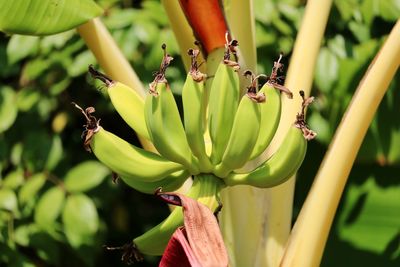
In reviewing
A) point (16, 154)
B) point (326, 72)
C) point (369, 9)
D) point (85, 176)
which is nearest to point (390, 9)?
point (369, 9)

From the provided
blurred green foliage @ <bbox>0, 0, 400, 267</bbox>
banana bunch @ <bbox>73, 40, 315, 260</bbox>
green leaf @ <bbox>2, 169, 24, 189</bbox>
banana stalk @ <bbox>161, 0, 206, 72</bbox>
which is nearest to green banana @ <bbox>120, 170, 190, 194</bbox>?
banana bunch @ <bbox>73, 40, 315, 260</bbox>

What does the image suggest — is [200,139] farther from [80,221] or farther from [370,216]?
[370,216]

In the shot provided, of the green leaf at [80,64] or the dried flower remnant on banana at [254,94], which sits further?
the green leaf at [80,64]

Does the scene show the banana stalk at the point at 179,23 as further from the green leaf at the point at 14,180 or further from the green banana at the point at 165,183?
the green leaf at the point at 14,180

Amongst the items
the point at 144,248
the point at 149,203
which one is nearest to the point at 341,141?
the point at 144,248

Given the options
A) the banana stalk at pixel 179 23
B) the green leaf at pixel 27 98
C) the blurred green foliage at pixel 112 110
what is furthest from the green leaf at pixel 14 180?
the banana stalk at pixel 179 23

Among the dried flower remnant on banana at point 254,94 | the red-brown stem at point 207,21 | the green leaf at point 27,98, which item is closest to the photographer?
the dried flower remnant on banana at point 254,94

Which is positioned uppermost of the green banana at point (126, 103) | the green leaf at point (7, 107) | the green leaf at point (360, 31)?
the green banana at point (126, 103)

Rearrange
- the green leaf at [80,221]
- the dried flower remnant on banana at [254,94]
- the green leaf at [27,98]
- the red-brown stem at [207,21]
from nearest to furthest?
the dried flower remnant on banana at [254,94] → the red-brown stem at [207,21] → the green leaf at [80,221] → the green leaf at [27,98]
